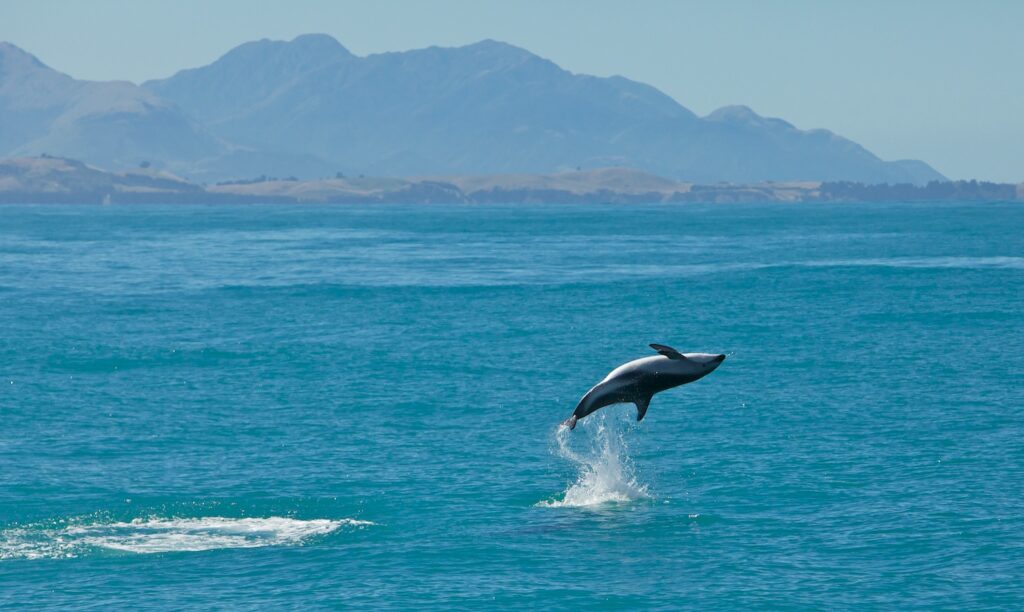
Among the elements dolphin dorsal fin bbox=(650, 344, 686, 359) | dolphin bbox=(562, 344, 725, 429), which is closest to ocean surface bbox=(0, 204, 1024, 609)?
dolphin bbox=(562, 344, 725, 429)

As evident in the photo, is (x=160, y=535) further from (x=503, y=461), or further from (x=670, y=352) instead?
(x=670, y=352)

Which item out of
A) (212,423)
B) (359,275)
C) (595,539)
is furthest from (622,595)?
(359,275)

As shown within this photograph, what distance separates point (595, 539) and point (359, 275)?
118m

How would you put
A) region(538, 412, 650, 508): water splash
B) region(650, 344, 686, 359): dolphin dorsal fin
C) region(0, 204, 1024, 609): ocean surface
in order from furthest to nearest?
region(538, 412, 650, 508): water splash → region(0, 204, 1024, 609): ocean surface → region(650, 344, 686, 359): dolphin dorsal fin

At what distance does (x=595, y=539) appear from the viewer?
52.9m

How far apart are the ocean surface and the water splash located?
0.20 meters

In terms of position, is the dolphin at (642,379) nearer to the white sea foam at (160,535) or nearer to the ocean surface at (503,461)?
the ocean surface at (503,461)

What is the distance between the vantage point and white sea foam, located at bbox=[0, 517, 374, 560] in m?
52.5

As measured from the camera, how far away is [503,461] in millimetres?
65188

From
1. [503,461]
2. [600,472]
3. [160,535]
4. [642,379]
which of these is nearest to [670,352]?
[642,379]

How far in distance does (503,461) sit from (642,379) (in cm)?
2213

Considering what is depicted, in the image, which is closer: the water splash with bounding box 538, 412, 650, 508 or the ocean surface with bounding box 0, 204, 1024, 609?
the ocean surface with bounding box 0, 204, 1024, 609

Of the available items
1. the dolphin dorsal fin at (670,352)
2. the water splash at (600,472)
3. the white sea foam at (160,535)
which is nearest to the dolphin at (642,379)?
the dolphin dorsal fin at (670,352)

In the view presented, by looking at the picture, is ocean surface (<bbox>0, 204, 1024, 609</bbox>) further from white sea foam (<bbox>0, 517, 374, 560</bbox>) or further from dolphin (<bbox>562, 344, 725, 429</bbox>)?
dolphin (<bbox>562, 344, 725, 429</bbox>)
